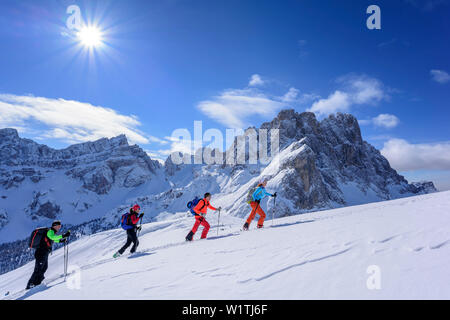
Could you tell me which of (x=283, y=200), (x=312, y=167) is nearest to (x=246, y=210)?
(x=283, y=200)

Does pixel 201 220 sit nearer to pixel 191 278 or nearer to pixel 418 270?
pixel 191 278

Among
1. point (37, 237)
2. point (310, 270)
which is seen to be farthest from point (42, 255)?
point (310, 270)

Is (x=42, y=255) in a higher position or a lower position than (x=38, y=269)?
higher

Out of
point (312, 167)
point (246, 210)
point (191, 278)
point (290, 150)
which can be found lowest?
point (246, 210)

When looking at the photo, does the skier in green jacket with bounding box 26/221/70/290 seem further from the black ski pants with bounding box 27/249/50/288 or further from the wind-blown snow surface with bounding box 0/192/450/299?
the wind-blown snow surface with bounding box 0/192/450/299

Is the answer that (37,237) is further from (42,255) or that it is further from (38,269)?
(38,269)

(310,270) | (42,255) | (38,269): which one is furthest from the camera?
(42,255)

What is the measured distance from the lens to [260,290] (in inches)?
184

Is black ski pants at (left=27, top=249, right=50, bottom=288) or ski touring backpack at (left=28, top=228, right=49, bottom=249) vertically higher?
ski touring backpack at (left=28, top=228, right=49, bottom=249)

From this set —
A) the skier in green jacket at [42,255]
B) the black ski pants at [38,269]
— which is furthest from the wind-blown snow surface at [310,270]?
the black ski pants at [38,269]

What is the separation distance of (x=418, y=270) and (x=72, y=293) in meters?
8.24

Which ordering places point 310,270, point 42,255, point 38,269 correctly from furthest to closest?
point 42,255 < point 38,269 < point 310,270

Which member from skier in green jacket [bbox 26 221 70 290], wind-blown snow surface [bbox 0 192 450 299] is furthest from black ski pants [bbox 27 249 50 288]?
wind-blown snow surface [bbox 0 192 450 299]
